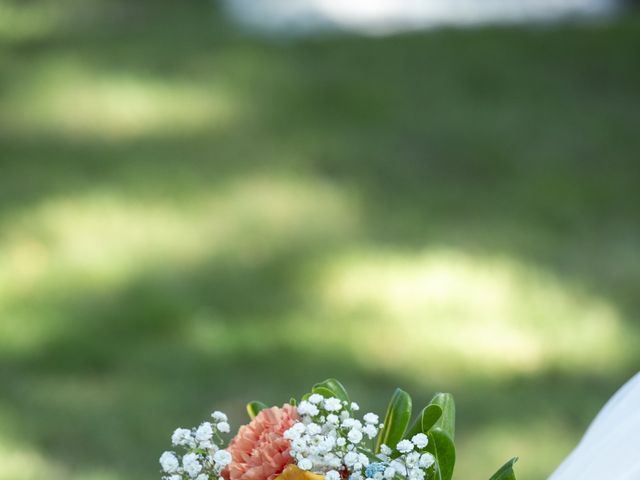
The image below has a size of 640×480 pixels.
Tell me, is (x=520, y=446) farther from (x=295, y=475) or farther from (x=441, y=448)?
(x=295, y=475)

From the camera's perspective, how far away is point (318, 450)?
3.50 feet

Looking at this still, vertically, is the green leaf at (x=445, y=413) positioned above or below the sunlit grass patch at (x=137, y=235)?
below

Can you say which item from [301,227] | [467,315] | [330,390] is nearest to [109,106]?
[301,227]

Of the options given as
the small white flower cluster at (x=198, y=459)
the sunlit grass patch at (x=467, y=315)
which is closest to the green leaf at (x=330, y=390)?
the small white flower cluster at (x=198, y=459)

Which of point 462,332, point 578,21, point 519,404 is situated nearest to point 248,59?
→ point 578,21

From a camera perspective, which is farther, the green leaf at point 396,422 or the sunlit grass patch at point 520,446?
the sunlit grass patch at point 520,446

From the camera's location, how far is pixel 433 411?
1.17 m

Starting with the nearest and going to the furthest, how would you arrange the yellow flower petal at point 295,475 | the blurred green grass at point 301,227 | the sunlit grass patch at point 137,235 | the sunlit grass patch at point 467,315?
the yellow flower petal at point 295,475, the blurred green grass at point 301,227, the sunlit grass patch at point 467,315, the sunlit grass patch at point 137,235

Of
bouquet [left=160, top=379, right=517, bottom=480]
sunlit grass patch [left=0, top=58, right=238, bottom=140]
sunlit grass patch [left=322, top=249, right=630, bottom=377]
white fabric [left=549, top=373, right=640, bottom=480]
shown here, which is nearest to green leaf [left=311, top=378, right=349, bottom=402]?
bouquet [left=160, top=379, right=517, bottom=480]

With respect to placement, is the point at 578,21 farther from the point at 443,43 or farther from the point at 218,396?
the point at 218,396

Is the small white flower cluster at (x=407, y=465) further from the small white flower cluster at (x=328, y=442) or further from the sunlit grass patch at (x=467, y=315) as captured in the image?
the sunlit grass patch at (x=467, y=315)

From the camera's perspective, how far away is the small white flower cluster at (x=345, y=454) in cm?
107

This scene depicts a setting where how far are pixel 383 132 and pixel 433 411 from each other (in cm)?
330

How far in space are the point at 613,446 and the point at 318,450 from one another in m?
0.29
